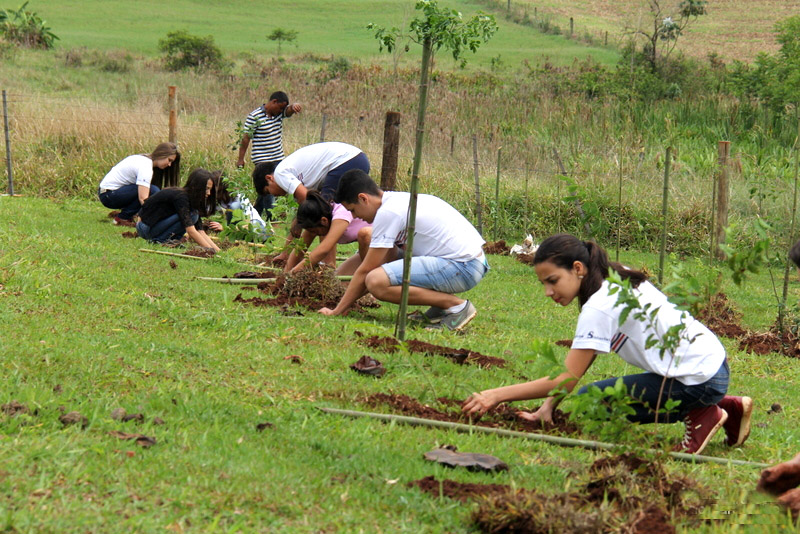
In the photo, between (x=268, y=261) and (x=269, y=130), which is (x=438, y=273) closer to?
(x=268, y=261)

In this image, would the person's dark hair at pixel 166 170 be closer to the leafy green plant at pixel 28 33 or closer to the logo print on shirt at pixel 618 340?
the logo print on shirt at pixel 618 340

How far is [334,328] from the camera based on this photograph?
19.6 ft

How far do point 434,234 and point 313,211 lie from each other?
1.29m

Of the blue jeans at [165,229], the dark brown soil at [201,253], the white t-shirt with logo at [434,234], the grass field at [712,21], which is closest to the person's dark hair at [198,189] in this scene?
the blue jeans at [165,229]

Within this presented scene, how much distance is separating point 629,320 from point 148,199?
21.5 feet

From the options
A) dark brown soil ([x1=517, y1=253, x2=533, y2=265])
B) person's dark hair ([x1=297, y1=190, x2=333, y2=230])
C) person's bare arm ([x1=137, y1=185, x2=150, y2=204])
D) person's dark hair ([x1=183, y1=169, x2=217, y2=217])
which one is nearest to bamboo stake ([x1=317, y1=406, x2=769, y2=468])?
person's dark hair ([x1=297, y1=190, x2=333, y2=230])

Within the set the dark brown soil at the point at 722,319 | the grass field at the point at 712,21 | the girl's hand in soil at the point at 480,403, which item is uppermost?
the grass field at the point at 712,21

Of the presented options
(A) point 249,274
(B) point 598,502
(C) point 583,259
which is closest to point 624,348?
(C) point 583,259

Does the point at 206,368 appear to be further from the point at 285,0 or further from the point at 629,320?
the point at 285,0

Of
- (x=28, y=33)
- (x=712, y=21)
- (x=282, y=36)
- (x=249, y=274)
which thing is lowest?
(x=249, y=274)

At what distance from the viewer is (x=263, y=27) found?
4797cm

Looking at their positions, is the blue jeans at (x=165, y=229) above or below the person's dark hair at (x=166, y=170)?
below

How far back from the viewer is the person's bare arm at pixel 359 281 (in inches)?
248

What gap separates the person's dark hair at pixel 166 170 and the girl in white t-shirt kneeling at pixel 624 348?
7137mm
